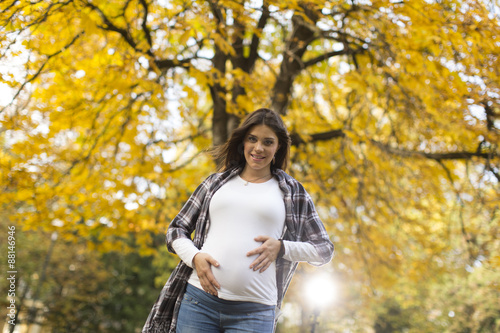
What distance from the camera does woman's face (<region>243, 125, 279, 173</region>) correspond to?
2010 mm

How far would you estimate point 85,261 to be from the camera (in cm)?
1478

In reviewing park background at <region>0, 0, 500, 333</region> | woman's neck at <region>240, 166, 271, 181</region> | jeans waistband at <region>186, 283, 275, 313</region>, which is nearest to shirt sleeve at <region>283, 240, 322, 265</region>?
jeans waistband at <region>186, 283, 275, 313</region>

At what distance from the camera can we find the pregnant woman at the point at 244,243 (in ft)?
5.83

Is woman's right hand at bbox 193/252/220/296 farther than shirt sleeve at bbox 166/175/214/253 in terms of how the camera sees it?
No

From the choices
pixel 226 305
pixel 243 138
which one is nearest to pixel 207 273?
pixel 226 305

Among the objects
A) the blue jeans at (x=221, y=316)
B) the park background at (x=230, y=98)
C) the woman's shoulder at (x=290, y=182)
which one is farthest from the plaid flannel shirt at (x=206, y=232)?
the park background at (x=230, y=98)

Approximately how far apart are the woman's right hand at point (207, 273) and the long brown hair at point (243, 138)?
0.57 meters

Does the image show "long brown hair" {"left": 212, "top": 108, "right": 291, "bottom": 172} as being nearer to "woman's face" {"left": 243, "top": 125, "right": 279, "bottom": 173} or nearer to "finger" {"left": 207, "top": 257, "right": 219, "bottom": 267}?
"woman's face" {"left": 243, "top": 125, "right": 279, "bottom": 173}

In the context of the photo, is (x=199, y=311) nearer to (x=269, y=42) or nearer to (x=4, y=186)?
(x=4, y=186)

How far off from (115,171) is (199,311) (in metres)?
4.10

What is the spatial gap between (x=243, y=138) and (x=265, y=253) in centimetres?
66

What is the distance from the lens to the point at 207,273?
1.76 m

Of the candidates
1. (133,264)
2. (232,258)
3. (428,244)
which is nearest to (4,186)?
(232,258)

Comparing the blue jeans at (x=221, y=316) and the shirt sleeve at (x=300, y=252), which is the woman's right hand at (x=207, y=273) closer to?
the blue jeans at (x=221, y=316)
